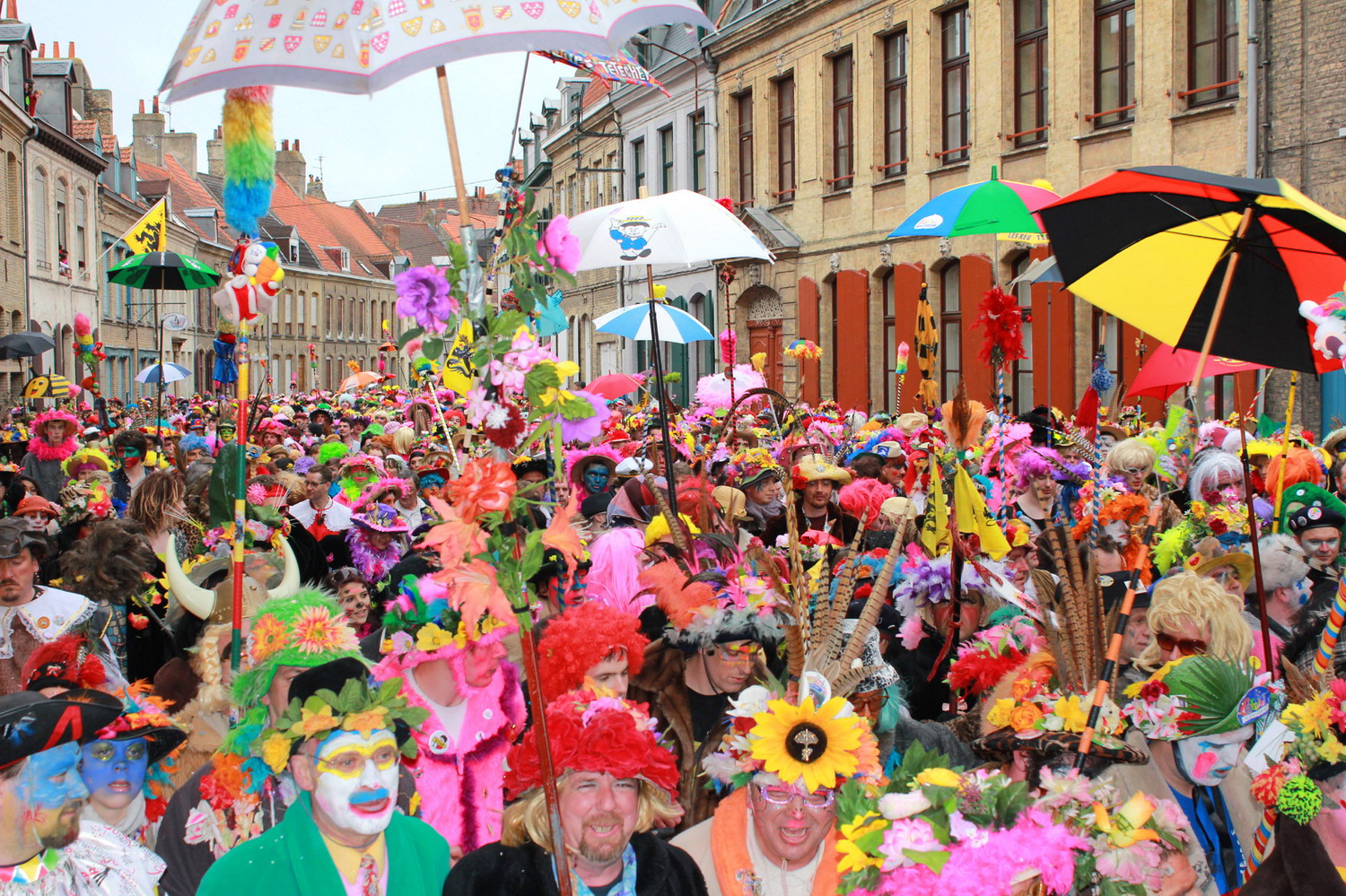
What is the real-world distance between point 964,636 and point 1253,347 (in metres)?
1.74

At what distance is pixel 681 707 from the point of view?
4484 millimetres

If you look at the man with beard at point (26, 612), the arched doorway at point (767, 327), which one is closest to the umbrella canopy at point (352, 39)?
the man with beard at point (26, 612)

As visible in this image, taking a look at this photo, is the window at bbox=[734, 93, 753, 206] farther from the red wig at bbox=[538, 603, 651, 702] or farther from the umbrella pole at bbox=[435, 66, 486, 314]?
the umbrella pole at bbox=[435, 66, 486, 314]

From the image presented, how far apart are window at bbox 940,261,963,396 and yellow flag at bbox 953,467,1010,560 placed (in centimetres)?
1274

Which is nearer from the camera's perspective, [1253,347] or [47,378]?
[1253,347]

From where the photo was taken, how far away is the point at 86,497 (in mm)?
7867

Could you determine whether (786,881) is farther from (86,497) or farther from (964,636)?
(86,497)

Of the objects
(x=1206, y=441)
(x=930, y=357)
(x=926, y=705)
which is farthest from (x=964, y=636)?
(x=1206, y=441)

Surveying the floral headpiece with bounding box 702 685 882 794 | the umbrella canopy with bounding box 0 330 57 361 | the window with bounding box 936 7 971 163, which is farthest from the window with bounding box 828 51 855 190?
the floral headpiece with bounding box 702 685 882 794

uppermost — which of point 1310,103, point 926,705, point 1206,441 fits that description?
point 1310,103

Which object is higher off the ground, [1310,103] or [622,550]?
[1310,103]

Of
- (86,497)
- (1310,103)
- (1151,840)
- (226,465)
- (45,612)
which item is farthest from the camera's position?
(1310,103)

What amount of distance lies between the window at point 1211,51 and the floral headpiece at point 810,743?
13008 mm

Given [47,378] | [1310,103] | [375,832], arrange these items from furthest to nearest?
[47,378] → [1310,103] → [375,832]
